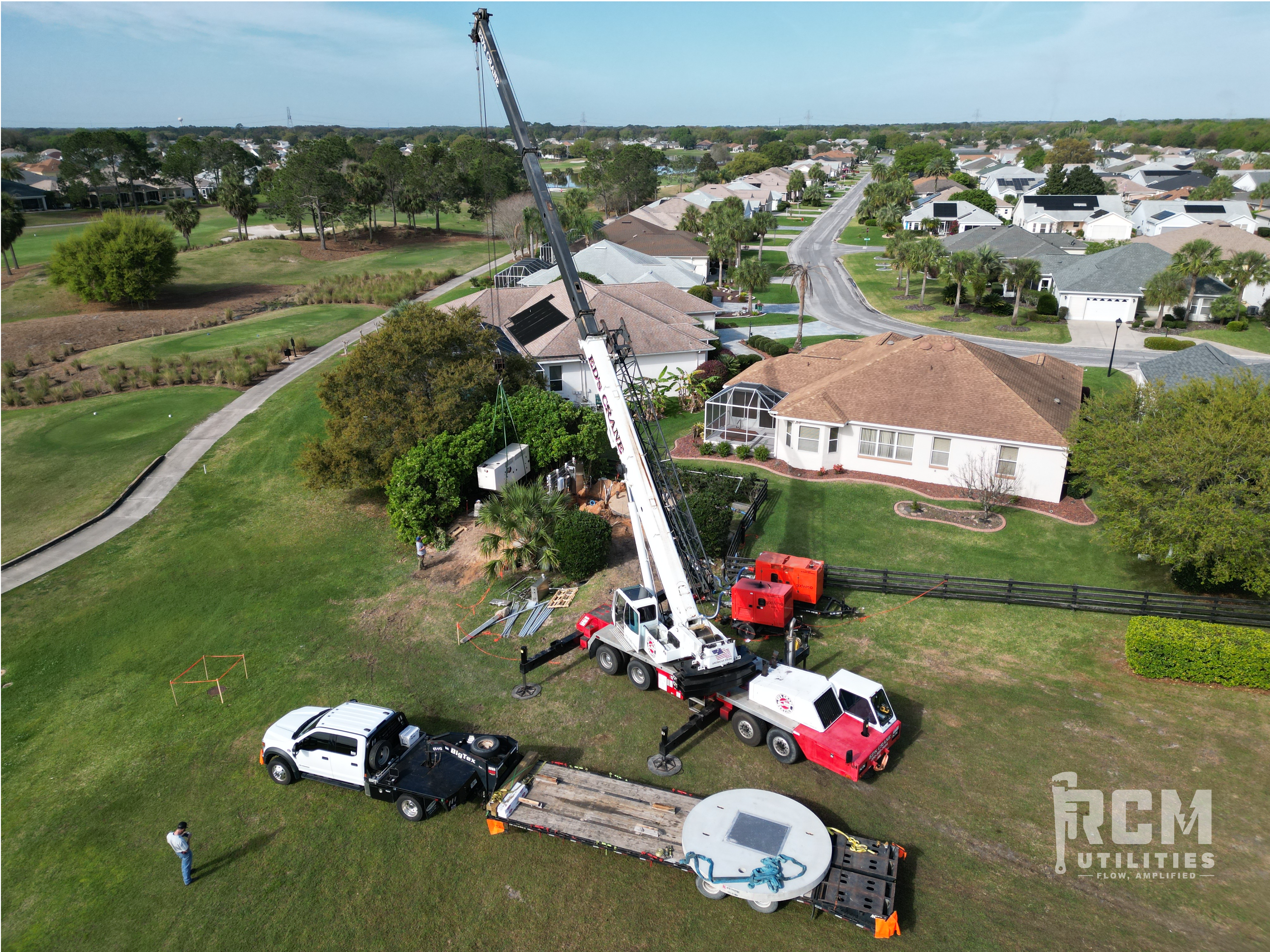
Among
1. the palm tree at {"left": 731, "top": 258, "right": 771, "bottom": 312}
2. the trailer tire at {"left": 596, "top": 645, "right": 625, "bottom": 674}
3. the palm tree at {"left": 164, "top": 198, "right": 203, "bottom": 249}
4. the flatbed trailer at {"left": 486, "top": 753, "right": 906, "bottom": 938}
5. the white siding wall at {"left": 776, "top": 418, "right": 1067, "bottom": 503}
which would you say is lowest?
the trailer tire at {"left": 596, "top": 645, "right": 625, "bottom": 674}

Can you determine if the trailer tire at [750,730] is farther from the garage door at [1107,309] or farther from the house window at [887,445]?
the garage door at [1107,309]

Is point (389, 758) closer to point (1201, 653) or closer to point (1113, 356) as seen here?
point (1201, 653)

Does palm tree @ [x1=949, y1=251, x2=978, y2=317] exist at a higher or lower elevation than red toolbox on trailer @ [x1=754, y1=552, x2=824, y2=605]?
higher

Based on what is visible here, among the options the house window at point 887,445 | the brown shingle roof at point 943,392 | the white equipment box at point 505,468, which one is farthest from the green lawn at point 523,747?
the house window at point 887,445

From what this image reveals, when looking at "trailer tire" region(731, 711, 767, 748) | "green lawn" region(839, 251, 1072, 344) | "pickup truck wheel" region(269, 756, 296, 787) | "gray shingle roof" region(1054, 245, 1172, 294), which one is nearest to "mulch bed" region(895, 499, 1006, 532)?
"trailer tire" region(731, 711, 767, 748)

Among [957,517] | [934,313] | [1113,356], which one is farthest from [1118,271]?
[957,517]

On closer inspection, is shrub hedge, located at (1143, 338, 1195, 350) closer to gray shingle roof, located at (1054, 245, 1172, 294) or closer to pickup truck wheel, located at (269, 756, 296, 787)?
gray shingle roof, located at (1054, 245, 1172, 294)

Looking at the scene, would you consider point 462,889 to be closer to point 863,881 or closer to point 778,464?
point 863,881
